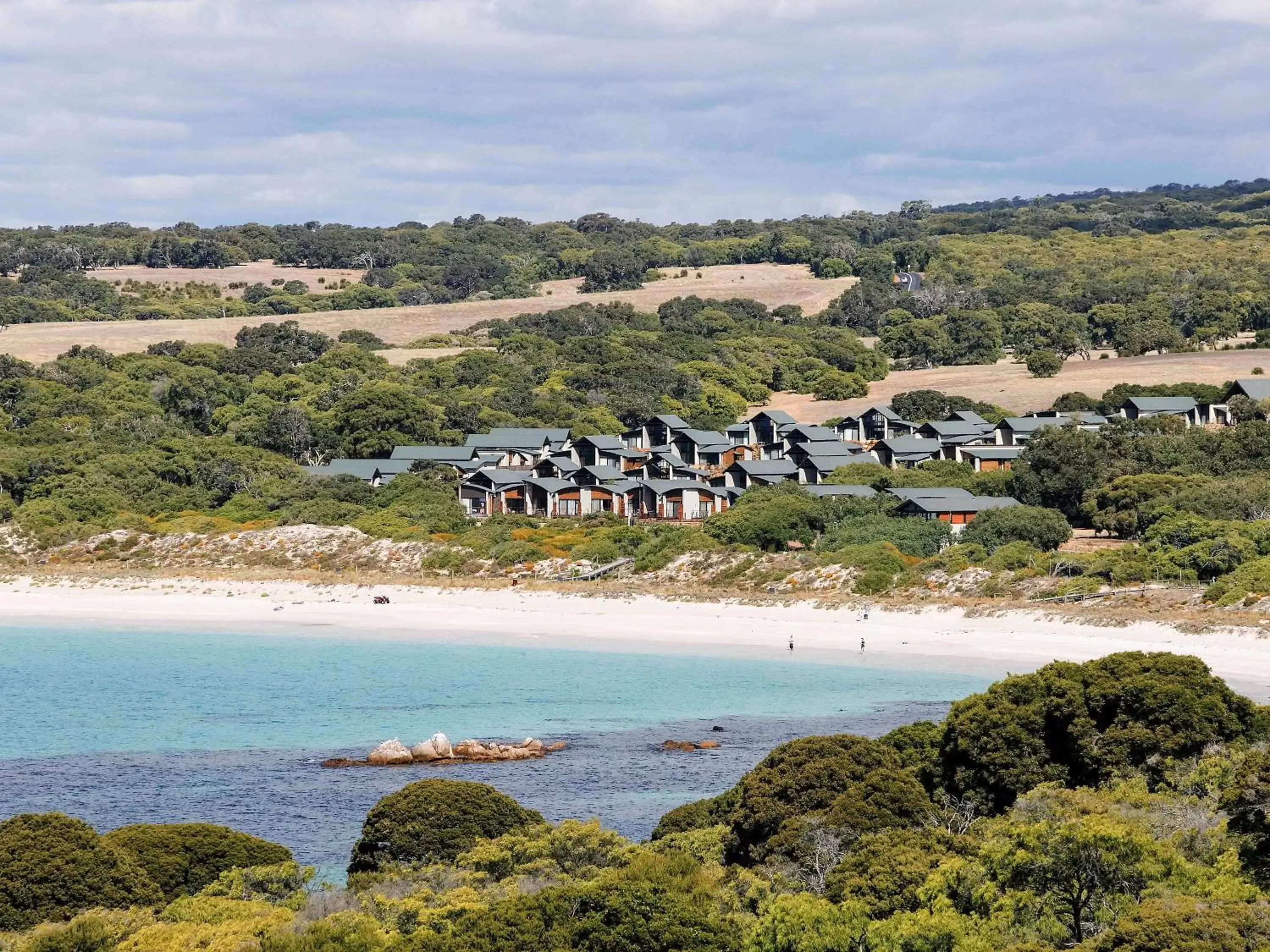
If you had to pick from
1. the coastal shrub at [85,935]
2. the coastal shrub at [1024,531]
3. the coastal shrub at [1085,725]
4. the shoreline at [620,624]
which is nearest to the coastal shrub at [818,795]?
the coastal shrub at [1085,725]

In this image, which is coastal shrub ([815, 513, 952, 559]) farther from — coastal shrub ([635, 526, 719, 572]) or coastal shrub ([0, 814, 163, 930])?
coastal shrub ([0, 814, 163, 930])

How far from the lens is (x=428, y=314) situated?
146375mm

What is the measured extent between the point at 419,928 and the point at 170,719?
23.0 metres

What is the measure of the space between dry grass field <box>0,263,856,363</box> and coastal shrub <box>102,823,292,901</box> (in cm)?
10043

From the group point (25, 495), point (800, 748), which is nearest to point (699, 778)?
point (800, 748)

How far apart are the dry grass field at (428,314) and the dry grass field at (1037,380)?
37016 millimetres

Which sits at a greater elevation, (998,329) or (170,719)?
(998,329)

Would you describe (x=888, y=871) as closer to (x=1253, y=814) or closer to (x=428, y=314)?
(x=1253, y=814)

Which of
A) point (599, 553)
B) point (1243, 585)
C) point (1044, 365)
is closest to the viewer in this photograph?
point (1243, 585)

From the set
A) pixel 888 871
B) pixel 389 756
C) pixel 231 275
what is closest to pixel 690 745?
pixel 389 756

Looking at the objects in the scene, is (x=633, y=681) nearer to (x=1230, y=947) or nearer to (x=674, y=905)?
(x=674, y=905)

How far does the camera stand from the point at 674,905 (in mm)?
15094

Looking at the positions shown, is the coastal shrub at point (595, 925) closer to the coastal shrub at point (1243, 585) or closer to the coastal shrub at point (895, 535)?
the coastal shrub at point (1243, 585)

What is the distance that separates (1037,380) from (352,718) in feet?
245
